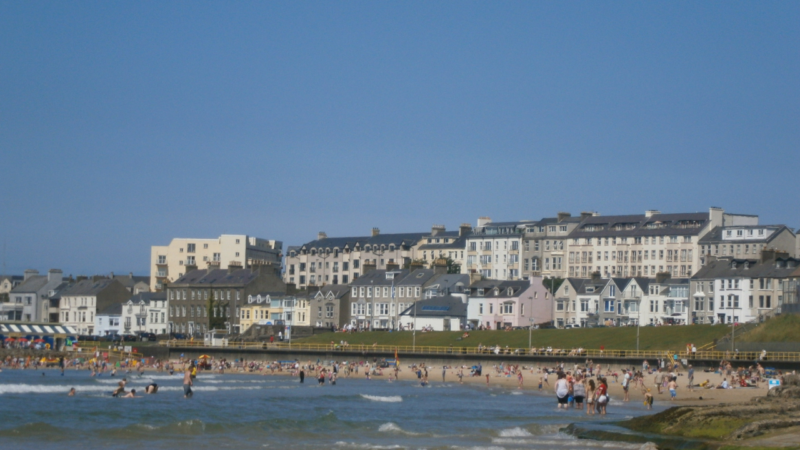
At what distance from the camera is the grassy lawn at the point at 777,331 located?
76438mm

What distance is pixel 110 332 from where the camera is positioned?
438 ft

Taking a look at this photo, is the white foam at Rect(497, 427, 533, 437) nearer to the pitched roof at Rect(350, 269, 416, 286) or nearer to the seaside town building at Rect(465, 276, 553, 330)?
the seaside town building at Rect(465, 276, 553, 330)

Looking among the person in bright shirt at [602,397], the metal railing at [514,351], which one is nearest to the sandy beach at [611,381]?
the metal railing at [514,351]

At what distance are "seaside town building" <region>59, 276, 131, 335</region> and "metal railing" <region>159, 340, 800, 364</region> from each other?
102 feet

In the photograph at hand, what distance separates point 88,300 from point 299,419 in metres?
99.5

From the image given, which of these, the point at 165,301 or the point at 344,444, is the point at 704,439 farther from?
the point at 165,301

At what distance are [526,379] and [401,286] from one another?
4719 centimetres

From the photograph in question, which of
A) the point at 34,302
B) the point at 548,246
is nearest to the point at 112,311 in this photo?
the point at 34,302

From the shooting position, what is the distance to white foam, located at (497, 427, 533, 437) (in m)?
37.9

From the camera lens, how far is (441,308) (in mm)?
108938

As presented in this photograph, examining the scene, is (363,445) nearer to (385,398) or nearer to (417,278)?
(385,398)

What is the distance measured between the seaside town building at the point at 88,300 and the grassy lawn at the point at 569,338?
41.4 metres

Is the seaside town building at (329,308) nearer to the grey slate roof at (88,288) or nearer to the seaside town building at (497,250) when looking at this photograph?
the seaside town building at (497,250)

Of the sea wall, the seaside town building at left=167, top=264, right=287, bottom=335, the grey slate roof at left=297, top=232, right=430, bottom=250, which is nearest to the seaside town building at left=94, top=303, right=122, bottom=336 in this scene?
the seaside town building at left=167, top=264, right=287, bottom=335
